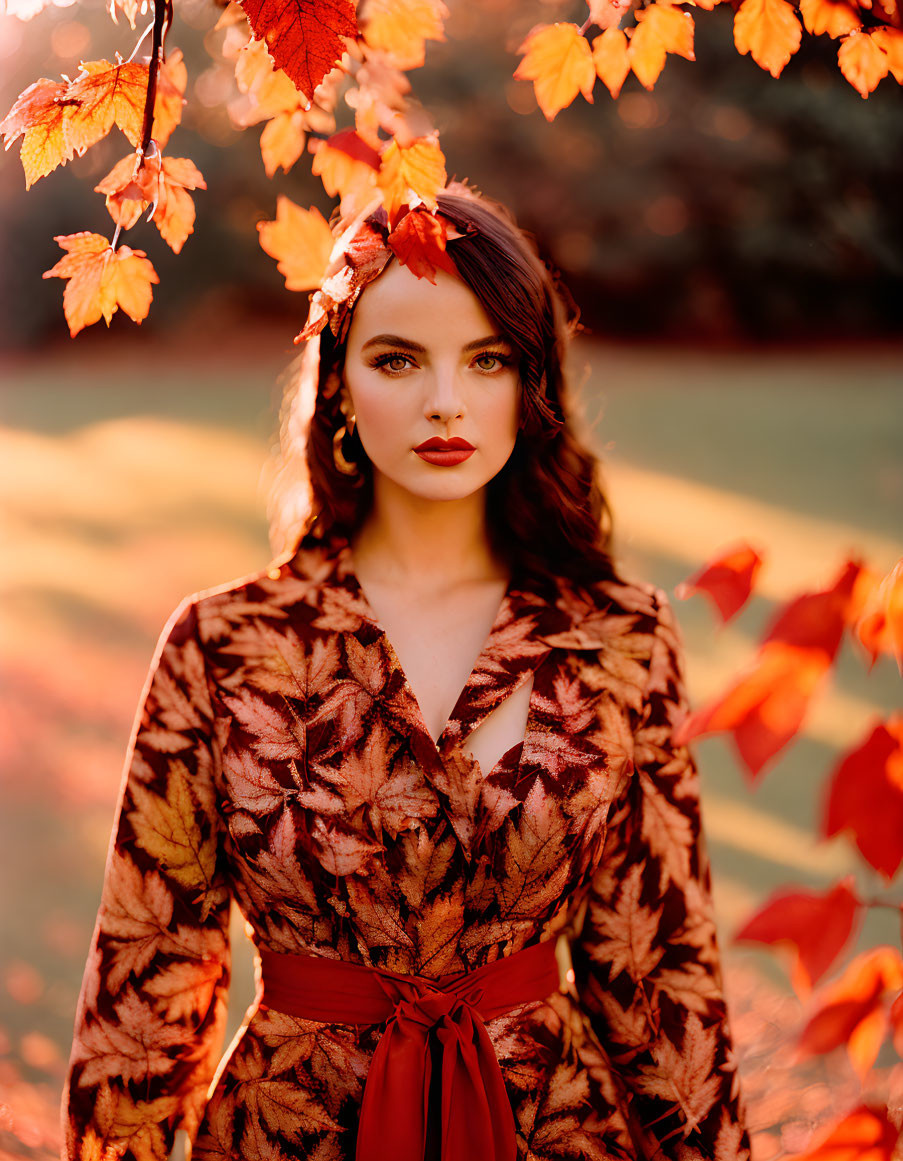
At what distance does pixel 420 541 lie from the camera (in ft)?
4.53

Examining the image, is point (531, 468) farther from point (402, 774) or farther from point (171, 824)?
point (171, 824)

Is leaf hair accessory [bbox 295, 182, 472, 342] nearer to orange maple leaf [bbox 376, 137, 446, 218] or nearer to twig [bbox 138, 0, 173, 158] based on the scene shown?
orange maple leaf [bbox 376, 137, 446, 218]

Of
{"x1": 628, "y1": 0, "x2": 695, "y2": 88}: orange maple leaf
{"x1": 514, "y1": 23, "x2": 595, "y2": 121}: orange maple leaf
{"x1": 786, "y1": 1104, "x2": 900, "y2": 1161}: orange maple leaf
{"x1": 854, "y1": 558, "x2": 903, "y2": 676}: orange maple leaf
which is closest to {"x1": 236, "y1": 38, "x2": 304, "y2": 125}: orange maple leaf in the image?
{"x1": 514, "y1": 23, "x2": 595, "y2": 121}: orange maple leaf

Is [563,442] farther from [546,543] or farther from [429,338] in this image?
[429,338]

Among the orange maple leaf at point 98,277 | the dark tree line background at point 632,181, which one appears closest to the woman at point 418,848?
the orange maple leaf at point 98,277

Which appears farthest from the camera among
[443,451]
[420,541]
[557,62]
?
[420,541]

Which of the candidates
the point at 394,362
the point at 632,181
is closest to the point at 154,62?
the point at 394,362

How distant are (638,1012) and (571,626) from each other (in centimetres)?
45

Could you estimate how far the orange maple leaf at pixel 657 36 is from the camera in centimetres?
116

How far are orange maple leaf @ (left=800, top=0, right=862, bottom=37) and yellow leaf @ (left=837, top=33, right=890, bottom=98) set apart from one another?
1 cm

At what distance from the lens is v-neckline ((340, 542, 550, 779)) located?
1234mm

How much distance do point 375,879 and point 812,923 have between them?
0.57m

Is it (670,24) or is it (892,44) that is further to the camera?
(670,24)

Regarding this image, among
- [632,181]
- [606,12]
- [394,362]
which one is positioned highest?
[632,181]
